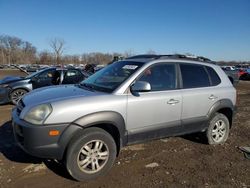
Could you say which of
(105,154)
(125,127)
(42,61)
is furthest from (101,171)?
(42,61)

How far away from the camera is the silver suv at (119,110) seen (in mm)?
3553

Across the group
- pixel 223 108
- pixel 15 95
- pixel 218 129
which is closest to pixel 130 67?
pixel 223 108

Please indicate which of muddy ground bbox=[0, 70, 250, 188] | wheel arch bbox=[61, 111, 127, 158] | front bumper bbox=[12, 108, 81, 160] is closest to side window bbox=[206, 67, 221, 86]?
muddy ground bbox=[0, 70, 250, 188]

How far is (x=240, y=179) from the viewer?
13.3ft

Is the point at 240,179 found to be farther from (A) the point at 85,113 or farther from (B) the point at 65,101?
(B) the point at 65,101

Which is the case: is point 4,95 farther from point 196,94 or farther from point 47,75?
point 196,94

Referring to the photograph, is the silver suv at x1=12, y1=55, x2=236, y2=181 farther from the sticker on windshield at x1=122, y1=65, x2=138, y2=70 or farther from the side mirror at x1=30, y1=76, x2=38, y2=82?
the side mirror at x1=30, y1=76, x2=38, y2=82

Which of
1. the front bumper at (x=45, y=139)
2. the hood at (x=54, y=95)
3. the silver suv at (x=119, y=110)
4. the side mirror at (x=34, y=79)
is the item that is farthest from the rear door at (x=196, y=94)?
the side mirror at (x=34, y=79)

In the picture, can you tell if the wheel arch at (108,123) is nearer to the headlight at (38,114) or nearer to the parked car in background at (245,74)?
the headlight at (38,114)

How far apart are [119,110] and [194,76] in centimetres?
189

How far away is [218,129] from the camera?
5.61 metres

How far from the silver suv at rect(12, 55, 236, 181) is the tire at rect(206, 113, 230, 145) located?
0.02 meters

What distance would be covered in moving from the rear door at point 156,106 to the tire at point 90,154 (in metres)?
0.44

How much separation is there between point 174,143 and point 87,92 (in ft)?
8.25
